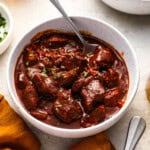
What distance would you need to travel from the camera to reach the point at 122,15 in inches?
Result: 110

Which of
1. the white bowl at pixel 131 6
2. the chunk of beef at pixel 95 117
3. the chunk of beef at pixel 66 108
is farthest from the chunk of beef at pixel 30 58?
the white bowl at pixel 131 6

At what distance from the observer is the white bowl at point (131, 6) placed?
2578 mm

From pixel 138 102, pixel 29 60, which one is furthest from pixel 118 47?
pixel 29 60

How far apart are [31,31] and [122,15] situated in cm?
57

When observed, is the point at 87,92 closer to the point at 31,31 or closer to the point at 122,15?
the point at 31,31

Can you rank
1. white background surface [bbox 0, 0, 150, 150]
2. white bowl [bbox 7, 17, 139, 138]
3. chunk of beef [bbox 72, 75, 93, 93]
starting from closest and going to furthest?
white bowl [bbox 7, 17, 139, 138]
chunk of beef [bbox 72, 75, 93, 93]
white background surface [bbox 0, 0, 150, 150]

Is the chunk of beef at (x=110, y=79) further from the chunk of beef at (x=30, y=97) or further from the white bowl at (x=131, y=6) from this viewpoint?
the white bowl at (x=131, y=6)

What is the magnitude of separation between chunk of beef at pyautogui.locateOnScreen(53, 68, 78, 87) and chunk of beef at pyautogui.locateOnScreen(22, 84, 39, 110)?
4.6 inches

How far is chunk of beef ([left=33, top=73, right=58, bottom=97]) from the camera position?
229cm

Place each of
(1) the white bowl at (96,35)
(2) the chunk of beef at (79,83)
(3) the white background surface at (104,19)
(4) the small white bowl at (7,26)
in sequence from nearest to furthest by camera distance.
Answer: (1) the white bowl at (96,35), (2) the chunk of beef at (79,83), (3) the white background surface at (104,19), (4) the small white bowl at (7,26)

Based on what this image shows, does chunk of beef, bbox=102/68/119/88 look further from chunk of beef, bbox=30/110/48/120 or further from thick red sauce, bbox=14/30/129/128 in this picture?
chunk of beef, bbox=30/110/48/120

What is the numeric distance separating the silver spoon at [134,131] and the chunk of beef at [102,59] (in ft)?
0.92

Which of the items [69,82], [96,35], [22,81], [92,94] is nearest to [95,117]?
[92,94]

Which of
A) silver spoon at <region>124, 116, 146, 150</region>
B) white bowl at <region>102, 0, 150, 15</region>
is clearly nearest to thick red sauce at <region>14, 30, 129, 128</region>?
silver spoon at <region>124, 116, 146, 150</region>
